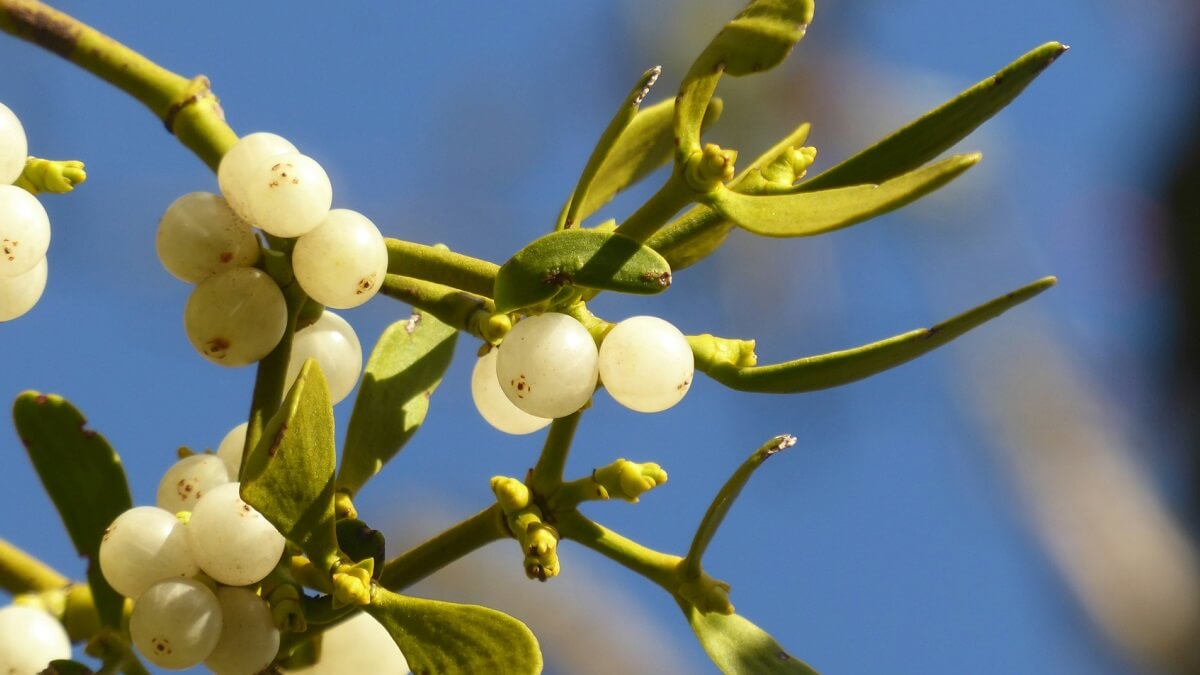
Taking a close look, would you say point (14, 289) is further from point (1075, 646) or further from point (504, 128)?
point (1075, 646)

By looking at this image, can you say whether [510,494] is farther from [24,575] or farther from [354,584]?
[24,575]

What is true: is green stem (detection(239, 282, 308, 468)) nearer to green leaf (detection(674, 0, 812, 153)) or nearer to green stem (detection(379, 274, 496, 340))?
green stem (detection(379, 274, 496, 340))

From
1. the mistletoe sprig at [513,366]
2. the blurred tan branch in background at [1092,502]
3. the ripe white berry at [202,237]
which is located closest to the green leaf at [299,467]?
the mistletoe sprig at [513,366]

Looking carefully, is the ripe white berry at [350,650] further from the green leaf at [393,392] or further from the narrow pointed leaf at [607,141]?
the narrow pointed leaf at [607,141]

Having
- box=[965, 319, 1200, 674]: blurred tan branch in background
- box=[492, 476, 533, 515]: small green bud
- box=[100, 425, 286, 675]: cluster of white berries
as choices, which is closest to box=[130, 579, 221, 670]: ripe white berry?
box=[100, 425, 286, 675]: cluster of white berries

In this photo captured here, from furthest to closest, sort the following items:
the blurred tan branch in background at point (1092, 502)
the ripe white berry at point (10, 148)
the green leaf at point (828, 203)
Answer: the blurred tan branch in background at point (1092, 502) < the ripe white berry at point (10, 148) < the green leaf at point (828, 203)

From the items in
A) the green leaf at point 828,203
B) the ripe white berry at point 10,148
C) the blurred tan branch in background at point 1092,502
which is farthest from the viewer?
the blurred tan branch in background at point 1092,502

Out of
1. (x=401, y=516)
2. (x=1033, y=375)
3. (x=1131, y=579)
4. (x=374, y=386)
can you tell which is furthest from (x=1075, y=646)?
(x=374, y=386)
